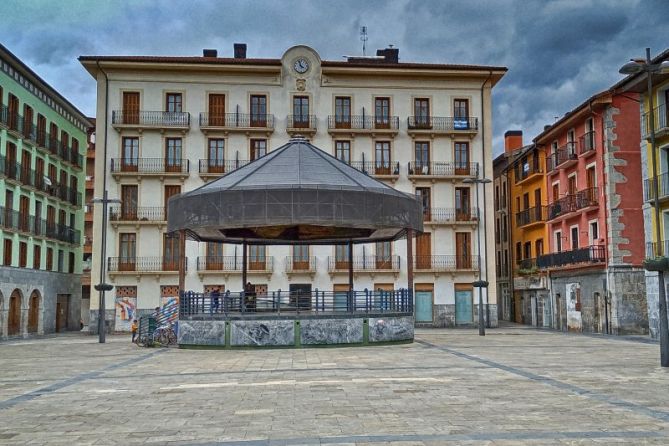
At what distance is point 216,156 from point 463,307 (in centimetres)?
1959

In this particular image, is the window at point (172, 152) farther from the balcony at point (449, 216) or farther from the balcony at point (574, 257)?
the balcony at point (574, 257)

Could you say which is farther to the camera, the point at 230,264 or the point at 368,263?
the point at 368,263

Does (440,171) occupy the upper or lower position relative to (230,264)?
upper

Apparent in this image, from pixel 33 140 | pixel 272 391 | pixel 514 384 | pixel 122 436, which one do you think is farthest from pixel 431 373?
pixel 33 140

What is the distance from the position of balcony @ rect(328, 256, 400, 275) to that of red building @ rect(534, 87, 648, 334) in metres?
10.9

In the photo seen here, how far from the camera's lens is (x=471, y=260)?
1927 inches

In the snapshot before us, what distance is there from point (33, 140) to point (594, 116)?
34.3 meters

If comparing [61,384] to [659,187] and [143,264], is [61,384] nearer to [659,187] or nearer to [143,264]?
[659,187]

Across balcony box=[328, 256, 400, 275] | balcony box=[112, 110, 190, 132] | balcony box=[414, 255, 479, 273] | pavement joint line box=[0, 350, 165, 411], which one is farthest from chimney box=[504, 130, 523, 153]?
pavement joint line box=[0, 350, 165, 411]

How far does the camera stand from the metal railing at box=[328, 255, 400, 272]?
4794cm

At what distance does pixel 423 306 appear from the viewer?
4872cm

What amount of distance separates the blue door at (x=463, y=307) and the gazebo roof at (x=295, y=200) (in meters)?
22.5

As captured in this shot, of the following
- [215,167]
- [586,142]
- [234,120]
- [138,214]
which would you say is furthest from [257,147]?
[586,142]

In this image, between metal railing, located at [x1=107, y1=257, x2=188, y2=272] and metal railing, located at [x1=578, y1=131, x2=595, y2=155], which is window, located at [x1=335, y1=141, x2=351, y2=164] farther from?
metal railing, located at [x1=578, y1=131, x2=595, y2=155]
